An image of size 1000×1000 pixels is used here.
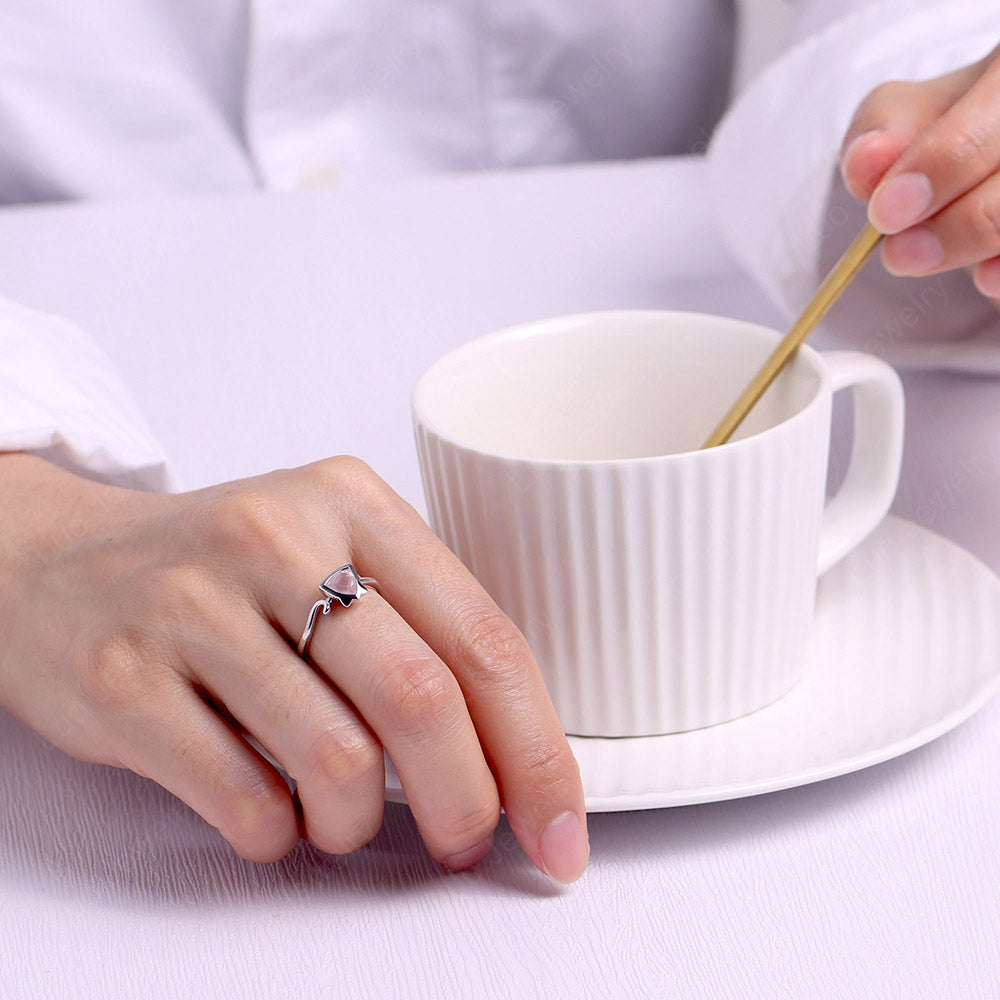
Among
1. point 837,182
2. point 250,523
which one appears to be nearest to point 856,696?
point 250,523

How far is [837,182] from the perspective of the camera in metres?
0.56

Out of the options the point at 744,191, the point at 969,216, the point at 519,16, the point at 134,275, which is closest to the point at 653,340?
the point at 969,216

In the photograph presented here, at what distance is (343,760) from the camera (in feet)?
0.93

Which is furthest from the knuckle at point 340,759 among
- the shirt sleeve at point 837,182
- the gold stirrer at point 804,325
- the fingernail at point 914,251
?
the shirt sleeve at point 837,182

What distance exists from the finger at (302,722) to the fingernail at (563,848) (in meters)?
0.04

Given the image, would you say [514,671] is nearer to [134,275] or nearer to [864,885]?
[864,885]

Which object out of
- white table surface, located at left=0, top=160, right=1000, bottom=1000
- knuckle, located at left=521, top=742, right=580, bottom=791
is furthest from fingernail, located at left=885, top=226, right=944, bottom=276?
knuckle, located at left=521, top=742, right=580, bottom=791

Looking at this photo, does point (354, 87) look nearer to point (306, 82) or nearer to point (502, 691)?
point (306, 82)

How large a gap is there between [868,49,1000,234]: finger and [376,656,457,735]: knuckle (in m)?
0.21

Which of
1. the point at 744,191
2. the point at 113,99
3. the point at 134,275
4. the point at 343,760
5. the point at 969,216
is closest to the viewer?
the point at 343,760

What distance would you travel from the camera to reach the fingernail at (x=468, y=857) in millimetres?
302

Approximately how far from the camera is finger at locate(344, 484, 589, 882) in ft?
0.95

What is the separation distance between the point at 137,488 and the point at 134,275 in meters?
0.35

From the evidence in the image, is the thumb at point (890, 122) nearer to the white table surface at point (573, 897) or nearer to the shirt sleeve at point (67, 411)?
the white table surface at point (573, 897)
